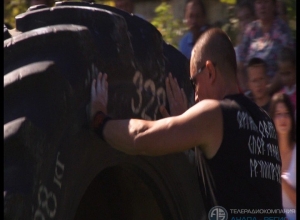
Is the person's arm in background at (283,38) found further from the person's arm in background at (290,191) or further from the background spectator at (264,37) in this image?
the person's arm in background at (290,191)

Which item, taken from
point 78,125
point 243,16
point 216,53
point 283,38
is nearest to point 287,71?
point 283,38

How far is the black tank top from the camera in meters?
2.84

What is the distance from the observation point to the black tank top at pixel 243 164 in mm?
2837

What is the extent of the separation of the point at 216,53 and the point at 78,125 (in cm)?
76

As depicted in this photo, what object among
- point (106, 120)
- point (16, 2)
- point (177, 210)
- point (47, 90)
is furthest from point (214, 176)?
point (16, 2)

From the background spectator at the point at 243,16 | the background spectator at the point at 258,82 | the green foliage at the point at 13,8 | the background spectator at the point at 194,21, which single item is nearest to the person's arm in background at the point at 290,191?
the background spectator at the point at 258,82

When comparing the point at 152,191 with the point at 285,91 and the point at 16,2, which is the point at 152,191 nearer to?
the point at 285,91

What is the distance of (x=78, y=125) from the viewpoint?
7.86 feet

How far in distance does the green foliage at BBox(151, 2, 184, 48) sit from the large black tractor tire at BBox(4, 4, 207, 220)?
156 inches

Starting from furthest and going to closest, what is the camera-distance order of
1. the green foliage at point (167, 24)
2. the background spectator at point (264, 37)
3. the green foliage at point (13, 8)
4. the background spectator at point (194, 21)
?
the green foliage at point (13, 8), the green foliage at point (167, 24), the background spectator at point (194, 21), the background spectator at point (264, 37)

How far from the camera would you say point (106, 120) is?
8.32 feet

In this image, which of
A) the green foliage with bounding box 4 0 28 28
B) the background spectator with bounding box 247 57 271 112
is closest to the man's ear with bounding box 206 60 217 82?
the background spectator with bounding box 247 57 271 112

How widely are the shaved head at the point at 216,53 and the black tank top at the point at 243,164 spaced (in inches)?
4.8

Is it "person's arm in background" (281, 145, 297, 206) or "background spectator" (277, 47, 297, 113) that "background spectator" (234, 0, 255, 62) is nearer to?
"background spectator" (277, 47, 297, 113)
